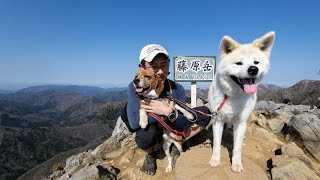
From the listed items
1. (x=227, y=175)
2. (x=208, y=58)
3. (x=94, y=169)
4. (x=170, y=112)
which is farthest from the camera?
(x=208, y=58)

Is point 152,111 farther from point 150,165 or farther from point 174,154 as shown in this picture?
point 150,165

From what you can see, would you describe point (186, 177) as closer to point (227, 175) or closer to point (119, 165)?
point (227, 175)

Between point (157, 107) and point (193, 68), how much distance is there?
176 inches

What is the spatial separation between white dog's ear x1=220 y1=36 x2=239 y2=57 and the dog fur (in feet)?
4.47

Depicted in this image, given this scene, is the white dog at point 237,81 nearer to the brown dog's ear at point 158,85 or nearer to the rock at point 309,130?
the brown dog's ear at point 158,85

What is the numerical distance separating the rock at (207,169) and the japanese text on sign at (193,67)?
161 inches

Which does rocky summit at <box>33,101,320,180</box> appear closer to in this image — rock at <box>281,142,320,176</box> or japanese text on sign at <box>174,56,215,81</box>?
rock at <box>281,142,320,176</box>

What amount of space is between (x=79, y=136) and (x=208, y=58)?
176 metres

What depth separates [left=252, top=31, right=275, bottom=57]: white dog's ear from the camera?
379 cm

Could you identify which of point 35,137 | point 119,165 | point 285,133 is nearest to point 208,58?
point 285,133

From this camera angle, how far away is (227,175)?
14.0ft

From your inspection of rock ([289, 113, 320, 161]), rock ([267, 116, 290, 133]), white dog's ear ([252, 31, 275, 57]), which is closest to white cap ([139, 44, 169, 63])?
white dog's ear ([252, 31, 275, 57])

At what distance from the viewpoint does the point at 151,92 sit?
185 inches

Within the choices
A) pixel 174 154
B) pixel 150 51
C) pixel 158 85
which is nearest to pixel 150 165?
pixel 174 154
